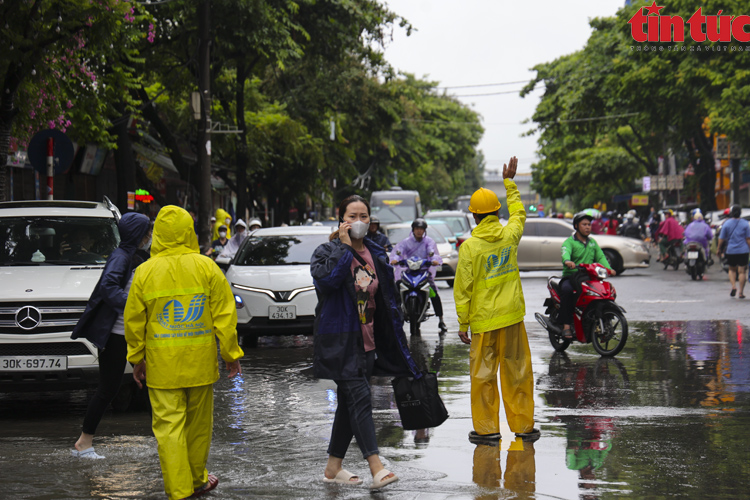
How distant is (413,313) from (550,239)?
1277 cm

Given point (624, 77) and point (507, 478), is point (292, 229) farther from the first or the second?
point (624, 77)

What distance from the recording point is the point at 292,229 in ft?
44.5

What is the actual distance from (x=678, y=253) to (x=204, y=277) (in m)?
24.0

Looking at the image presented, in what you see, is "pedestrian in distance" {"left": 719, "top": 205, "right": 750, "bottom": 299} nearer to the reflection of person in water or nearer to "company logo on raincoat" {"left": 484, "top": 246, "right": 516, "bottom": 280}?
"company logo on raincoat" {"left": 484, "top": 246, "right": 516, "bottom": 280}

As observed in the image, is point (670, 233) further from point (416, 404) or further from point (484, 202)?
point (416, 404)

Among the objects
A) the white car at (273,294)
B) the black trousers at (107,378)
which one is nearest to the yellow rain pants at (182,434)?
the black trousers at (107,378)

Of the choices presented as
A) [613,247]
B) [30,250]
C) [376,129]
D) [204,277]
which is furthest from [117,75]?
[376,129]

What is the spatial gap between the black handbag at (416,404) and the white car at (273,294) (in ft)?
18.9

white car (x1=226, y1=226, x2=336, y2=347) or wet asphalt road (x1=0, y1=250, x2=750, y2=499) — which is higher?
white car (x1=226, y1=226, x2=336, y2=347)

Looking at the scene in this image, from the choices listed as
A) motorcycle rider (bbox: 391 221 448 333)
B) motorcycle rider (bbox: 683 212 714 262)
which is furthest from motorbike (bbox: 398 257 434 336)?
motorcycle rider (bbox: 683 212 714 262)

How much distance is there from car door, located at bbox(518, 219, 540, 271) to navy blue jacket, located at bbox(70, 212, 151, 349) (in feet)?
65.5

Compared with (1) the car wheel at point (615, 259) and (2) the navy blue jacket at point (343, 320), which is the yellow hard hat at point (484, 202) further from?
(1) the car wheel at point (615, 259)

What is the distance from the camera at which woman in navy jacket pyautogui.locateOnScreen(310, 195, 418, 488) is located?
516 cm

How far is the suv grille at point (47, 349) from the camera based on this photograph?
7363 millimetres
